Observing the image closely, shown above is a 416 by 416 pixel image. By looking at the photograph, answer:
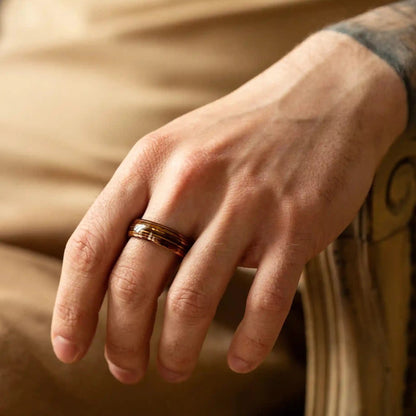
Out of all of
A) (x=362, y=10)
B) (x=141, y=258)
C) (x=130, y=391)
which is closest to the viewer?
(x=141, y=258)

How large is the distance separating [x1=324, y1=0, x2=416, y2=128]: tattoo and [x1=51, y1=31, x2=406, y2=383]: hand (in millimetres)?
93

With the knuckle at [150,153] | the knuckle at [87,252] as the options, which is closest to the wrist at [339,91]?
the knuckle at [150,153]

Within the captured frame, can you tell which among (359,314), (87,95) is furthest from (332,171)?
(87,95)

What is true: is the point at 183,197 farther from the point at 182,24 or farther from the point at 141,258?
the point at 182,24

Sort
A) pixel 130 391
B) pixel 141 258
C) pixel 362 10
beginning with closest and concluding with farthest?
pixel 141 258 < pixel 130 391 < pixel 362 10

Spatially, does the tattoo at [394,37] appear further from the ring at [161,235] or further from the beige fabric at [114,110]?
the ring at [161,235]

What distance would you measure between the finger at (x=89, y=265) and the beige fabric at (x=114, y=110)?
123mm

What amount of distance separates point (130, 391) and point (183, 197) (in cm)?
25

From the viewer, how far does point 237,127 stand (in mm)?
640

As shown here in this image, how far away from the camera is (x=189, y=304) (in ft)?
1.86

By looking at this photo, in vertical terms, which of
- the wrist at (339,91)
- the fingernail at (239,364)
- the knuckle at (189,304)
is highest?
the wrist at (339,91)

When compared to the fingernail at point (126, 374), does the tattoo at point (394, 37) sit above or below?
above

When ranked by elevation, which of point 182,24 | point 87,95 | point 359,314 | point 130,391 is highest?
point 182,24

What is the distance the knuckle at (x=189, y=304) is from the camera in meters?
0.57
